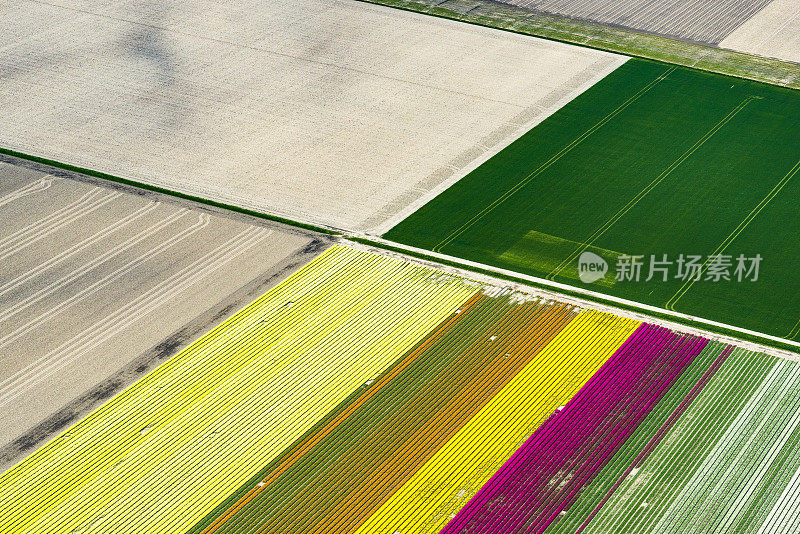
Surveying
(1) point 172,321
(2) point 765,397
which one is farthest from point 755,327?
(1) point 172,321

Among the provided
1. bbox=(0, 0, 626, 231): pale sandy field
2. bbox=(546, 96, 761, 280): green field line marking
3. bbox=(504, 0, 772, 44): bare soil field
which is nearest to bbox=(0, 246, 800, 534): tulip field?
bbox=(546, 96, 761, 280): green field line marking

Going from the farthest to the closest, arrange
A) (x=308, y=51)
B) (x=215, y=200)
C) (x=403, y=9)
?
(x=403, y=9)
(x=308, y=51)
(x=215, y=200)

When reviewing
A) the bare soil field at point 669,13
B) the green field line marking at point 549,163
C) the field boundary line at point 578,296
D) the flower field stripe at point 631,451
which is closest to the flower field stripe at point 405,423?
the field boundary line at point 578,296

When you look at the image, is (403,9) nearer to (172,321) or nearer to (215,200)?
(215,200)

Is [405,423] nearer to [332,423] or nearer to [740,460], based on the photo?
[332,423]

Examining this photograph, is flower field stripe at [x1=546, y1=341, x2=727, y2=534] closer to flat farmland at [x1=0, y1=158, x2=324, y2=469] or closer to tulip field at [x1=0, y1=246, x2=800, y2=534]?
tulip field at [x1=0, y1=246, x2=800, y2=534]

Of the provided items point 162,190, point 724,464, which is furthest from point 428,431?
point 162,190
